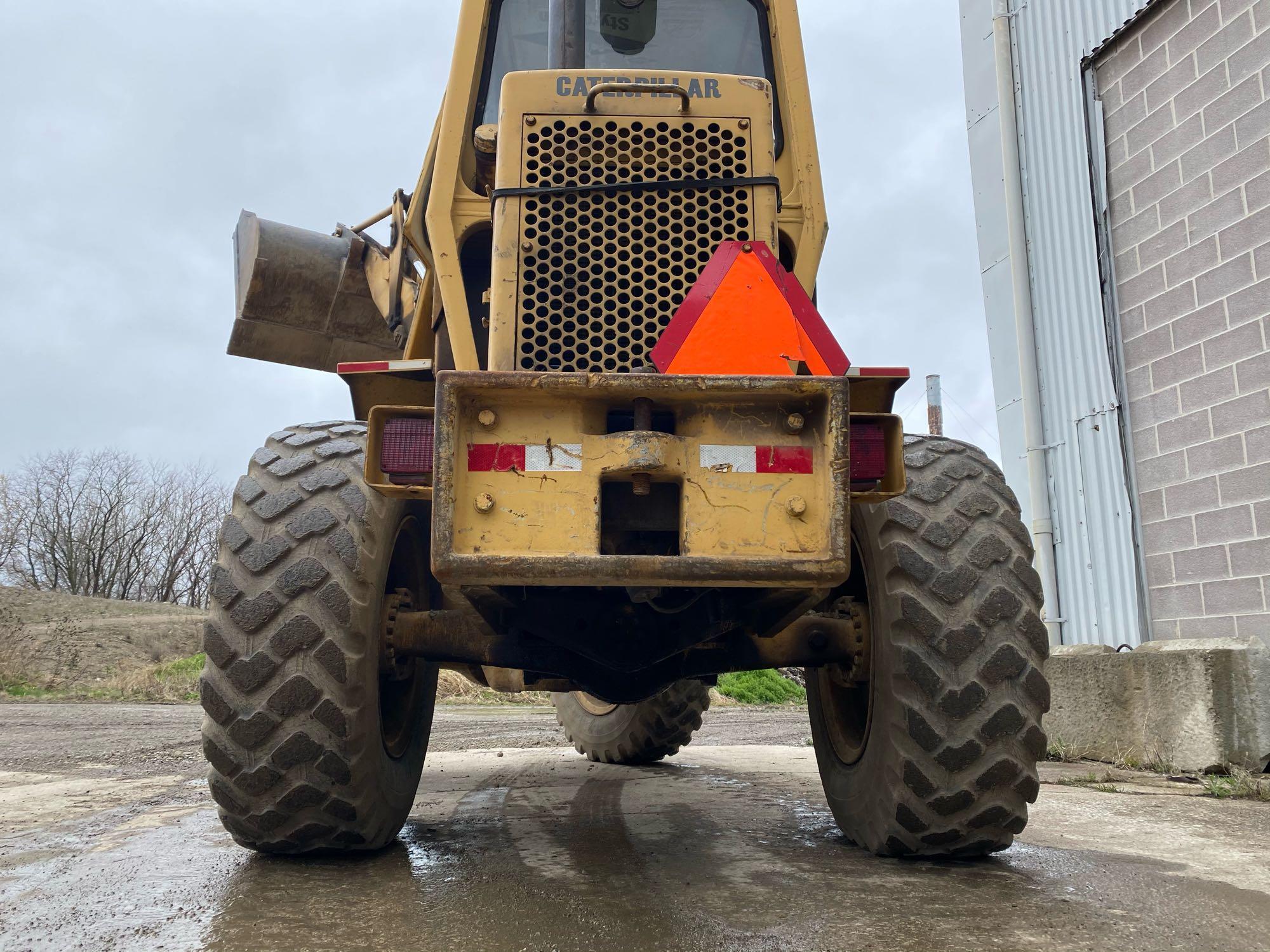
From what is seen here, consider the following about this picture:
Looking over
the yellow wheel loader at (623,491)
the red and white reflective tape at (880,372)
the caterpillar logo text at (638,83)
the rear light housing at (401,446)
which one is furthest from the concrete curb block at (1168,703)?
the rear light housing at (401,446)

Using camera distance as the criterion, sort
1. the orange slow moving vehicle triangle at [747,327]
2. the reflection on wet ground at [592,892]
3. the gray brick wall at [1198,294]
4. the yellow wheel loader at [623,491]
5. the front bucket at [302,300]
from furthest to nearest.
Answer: the gray brick wall at [1198,294], the front bucket at [302,300], the orange slow moving vehicle triangle at [747,327], the yellow wheel loader at [623,491], the reflection on wet ground at [592,892]

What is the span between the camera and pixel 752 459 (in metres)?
2.62

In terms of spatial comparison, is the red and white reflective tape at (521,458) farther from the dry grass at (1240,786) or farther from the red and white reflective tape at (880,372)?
the dry grass at (1240,786)

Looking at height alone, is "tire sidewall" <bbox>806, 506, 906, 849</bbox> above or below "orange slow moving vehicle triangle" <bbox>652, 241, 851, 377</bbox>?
below

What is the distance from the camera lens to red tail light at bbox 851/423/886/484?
2859 millimetres

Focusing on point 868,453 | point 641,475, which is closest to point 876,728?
point 868,453

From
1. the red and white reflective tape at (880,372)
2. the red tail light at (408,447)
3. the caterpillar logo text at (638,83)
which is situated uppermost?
the caterpillar logo text at (638,83)

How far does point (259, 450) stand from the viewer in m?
3.56

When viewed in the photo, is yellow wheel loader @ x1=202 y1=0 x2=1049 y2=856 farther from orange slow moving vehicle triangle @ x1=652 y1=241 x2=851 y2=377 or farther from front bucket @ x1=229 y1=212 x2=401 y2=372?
front bucket @ x1=229 y1=212 x2=401 y2=372

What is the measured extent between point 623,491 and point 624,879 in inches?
48.0

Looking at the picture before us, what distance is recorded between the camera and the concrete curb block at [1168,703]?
18.5 ft

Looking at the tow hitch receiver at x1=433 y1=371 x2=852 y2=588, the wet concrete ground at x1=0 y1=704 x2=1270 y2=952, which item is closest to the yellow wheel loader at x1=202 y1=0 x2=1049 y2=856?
the tow hitch receiver at x1=433 y1=371 x2=852 y2=588

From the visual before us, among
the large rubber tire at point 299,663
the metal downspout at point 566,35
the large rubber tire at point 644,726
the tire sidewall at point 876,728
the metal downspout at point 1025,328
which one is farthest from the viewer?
the metal downspout at point 1025,328

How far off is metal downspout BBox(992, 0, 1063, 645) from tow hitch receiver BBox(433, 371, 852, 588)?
5.16 meters
